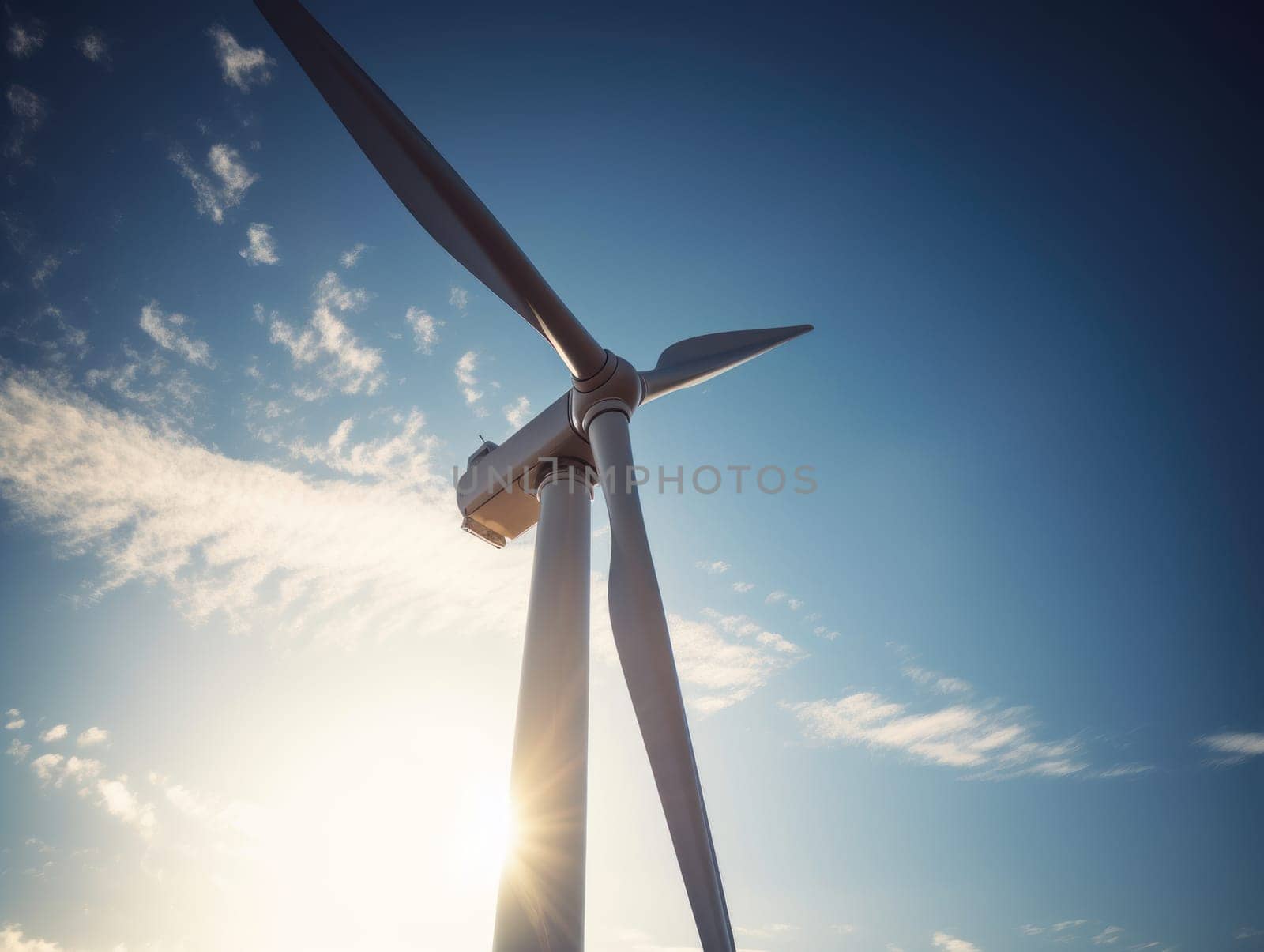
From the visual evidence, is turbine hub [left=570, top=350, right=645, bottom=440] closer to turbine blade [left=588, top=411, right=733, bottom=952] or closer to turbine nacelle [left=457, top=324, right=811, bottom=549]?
Answer: turbine nacelle [left=457, top=324, right=811, bottom=549]

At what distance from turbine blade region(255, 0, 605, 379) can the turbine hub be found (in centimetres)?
77

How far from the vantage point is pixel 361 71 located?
6.02 meters

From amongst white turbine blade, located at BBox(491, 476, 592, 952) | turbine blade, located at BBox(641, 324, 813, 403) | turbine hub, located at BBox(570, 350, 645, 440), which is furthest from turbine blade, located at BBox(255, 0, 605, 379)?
white turbine blade, located at BBox(491, 476, 592, 952)

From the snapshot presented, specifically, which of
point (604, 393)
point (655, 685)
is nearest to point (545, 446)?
point (604, 393)

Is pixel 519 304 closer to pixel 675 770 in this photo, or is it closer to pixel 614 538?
pixel 614 538

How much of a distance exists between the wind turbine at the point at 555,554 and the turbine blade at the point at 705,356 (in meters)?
0.94

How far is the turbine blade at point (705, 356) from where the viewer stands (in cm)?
949

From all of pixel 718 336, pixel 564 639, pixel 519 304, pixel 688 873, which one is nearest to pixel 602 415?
pixel 519 304

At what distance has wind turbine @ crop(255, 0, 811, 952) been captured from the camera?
5.11m

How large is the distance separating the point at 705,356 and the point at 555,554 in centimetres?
532

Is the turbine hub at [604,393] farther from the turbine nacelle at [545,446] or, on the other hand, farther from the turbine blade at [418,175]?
the turbine blade at [418,175]

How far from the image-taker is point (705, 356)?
1064 cm

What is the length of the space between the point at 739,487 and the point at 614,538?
11.7ft

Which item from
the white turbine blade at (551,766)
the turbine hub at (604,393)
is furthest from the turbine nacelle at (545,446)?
the white turbine blade at (551,766)
